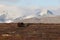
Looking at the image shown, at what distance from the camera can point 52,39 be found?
11.5 meters

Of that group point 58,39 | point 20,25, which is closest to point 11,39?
point 58,39

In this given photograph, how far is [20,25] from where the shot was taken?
18.4 metres

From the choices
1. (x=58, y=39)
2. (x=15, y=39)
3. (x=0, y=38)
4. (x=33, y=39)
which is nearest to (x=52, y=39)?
(x=58, y=39)

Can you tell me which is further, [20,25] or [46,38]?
[20,25]

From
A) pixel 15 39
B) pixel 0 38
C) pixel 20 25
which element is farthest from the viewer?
pixel 20 25

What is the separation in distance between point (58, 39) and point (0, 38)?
11.0 ft

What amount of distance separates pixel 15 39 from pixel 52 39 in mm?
2037

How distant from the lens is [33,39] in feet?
37.2

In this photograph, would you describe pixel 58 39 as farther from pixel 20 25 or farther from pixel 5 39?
pixel 20 25

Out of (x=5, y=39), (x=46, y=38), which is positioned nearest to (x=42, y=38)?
(x=46, y=38)

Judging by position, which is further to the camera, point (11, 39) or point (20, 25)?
point (20, 25)

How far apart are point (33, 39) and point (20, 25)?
23.4 feet

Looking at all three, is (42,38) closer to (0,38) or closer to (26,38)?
(26,38)

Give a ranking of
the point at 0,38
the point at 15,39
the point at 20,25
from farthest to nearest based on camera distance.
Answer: the point at 20,25 → the point at 0,38 → the point at 15,39
